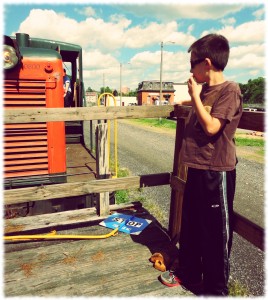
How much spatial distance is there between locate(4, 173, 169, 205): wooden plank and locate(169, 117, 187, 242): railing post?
0.29m

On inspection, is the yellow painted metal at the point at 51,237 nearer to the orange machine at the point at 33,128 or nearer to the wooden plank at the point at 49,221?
the wooden plank at the point at 49,221

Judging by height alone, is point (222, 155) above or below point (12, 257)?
above

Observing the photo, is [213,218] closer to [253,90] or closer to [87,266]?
[87,266]

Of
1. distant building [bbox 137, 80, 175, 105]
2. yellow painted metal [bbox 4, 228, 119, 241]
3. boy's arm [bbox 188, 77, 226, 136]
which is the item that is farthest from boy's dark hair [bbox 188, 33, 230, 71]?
distant building [bbox 137, 80, 175, 105]

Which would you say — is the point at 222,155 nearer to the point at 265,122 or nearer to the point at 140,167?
the point at 265,122

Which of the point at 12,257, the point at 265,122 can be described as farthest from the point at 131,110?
the point at 12,257

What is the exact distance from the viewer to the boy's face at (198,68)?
5.98ft

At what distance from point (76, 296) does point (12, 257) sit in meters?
0.90

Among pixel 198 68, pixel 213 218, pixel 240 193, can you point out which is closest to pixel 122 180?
pixel 213 218

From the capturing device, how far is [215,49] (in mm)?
1768

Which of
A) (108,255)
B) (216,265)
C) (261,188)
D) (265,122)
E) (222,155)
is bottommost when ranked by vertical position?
(261,188)

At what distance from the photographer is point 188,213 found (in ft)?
7.06

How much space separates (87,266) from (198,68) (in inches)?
76.8

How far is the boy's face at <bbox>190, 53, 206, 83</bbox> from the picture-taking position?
182 centimetres
